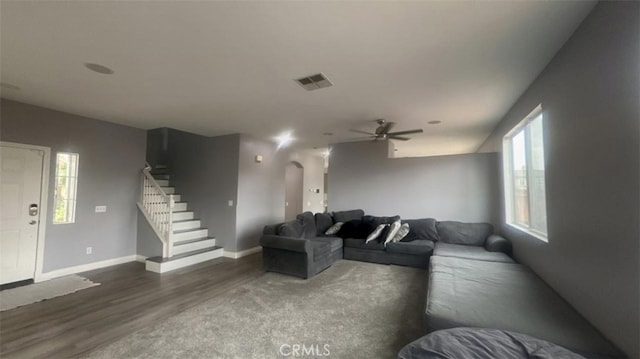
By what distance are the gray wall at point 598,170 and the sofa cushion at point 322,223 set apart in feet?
12.1

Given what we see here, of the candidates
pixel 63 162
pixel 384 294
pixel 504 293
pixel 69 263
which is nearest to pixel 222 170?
pixel 63 162

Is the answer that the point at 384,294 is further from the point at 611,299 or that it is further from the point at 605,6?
the point at 605,6

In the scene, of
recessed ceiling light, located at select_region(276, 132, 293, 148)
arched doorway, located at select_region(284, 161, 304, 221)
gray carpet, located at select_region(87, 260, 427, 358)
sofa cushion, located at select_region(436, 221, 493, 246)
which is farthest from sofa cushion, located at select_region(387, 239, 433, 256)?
arched doorway, located at select_region(284, 161, 304, 221)

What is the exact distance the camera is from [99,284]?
3.84 metres

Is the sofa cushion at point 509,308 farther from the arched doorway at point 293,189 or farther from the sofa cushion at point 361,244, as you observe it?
the arched doorway at point 293,189

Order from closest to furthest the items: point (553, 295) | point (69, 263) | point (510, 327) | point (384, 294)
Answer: point (510, 327) → point (553, 295) → point (384, 294) → point (69, 263)

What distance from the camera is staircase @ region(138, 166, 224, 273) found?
4.74 m

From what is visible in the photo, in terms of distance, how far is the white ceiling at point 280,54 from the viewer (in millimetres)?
1852

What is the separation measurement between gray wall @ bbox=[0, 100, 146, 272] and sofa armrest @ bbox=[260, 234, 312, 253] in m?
2.97

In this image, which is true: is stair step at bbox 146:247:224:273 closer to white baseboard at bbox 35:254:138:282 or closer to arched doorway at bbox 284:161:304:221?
white baseboard at bbox 35:254:138:282

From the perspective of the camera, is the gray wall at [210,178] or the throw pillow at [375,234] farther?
the gray wall at [210,178]

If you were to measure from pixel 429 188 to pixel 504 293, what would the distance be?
3378mm

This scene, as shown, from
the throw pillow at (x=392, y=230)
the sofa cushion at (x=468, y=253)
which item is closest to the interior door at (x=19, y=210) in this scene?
the throw pillow at (x=392, y=230)

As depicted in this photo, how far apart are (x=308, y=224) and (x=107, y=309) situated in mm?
3184
